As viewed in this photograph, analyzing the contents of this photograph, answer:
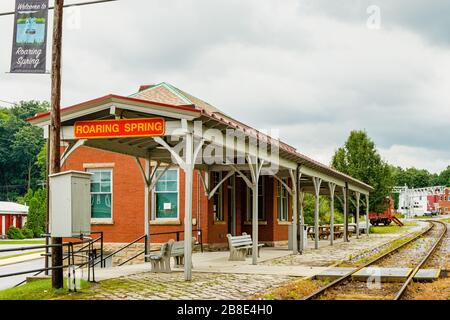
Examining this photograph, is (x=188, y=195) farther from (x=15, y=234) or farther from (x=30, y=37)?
(x=15, y=234)

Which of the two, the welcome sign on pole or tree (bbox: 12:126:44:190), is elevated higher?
tree (bbox: 12:126:44:190)

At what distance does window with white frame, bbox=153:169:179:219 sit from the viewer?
76.9ft

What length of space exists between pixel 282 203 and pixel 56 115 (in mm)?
17682

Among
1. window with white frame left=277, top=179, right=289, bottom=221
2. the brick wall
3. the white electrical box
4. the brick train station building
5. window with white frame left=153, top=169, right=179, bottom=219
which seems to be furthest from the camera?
window with white frame left=277, top=179, right=289, bottom=221

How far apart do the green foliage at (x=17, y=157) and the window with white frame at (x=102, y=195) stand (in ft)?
240

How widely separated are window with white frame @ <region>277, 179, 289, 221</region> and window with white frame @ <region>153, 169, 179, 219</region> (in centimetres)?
577

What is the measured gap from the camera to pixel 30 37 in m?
11.9

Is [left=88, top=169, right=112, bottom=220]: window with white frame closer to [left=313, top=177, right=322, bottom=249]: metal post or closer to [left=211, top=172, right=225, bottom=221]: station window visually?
[left=211, top=172, right=225, bottom=221]: station window

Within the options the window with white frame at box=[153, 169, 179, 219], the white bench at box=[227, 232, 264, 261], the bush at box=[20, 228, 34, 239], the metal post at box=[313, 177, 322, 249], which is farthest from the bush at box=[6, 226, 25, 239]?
the white bench at box=[227, 232, 264, 261]

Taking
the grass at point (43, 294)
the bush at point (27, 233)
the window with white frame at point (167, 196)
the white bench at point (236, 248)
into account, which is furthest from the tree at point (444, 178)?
the grass at point (43, 294)

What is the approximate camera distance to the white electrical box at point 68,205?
11094 millimetres

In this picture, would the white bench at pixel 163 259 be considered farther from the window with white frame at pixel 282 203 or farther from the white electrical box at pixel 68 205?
the window with white frame at pixel 282 203
